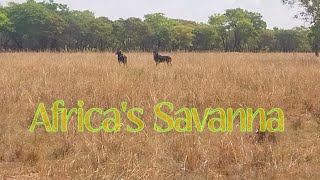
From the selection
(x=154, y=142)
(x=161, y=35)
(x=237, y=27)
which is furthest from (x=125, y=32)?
(x=154, y=142)

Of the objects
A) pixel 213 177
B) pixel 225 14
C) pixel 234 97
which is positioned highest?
pixel 225 14

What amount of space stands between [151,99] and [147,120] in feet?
2.34

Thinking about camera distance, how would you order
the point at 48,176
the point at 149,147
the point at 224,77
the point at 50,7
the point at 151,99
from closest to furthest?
the point at 48,176 < the point at 149,147 < the point at 151,99 < the point at 224,77 < the point at 50,7

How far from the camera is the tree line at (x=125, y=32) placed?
50.1 m

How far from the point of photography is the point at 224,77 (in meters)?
7.50

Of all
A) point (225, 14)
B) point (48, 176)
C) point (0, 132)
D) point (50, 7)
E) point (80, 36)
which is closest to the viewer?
point (48, 176)

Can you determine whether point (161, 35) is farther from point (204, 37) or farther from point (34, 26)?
point (34, 26)

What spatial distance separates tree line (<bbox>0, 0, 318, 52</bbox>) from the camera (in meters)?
50.1

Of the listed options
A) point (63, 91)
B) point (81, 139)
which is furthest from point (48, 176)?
point (63, 91)

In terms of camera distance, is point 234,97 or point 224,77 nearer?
point 234,97

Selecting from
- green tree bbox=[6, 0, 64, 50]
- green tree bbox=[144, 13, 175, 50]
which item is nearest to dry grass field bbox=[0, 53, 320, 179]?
green tree bbox=[6, 0, 64, 50]

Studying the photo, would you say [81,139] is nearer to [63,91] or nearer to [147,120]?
[147,120]

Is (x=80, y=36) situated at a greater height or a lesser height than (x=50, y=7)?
lesser

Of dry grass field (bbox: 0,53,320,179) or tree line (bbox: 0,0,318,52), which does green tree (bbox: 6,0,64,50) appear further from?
dry grass field (bbox: 0,53,320,179)
